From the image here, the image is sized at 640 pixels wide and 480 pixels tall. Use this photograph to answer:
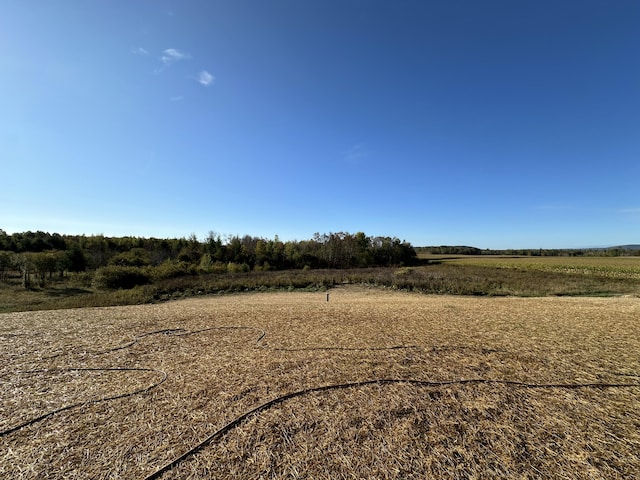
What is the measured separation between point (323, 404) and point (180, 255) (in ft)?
171

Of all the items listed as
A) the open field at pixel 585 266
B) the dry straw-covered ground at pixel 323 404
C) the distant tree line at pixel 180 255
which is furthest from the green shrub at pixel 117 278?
the open field at pixel 585 266

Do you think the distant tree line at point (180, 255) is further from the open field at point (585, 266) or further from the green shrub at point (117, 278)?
the open field at point (585, 266)

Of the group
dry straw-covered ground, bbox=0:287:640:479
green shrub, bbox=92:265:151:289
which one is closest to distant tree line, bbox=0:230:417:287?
green shrub, bbox=92:265:151:289

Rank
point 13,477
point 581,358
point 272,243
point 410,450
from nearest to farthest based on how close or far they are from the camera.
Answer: point 13,477
point 410,450
point 581,358
point 272,243

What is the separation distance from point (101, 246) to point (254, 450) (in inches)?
2557

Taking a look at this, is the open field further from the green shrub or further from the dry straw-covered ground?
the green shrub

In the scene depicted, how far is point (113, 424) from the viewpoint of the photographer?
3213mm

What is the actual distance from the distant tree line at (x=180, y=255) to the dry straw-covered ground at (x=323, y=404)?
2719 cm

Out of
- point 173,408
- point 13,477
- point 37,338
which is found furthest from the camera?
point 37,338

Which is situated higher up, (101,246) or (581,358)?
(101,246)

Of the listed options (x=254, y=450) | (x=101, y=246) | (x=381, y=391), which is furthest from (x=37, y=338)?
(x=101, y=246)

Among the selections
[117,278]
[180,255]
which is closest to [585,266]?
[117,278]

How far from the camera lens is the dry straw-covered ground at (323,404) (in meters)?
2.62

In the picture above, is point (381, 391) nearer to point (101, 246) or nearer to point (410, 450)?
point (410, 450)
